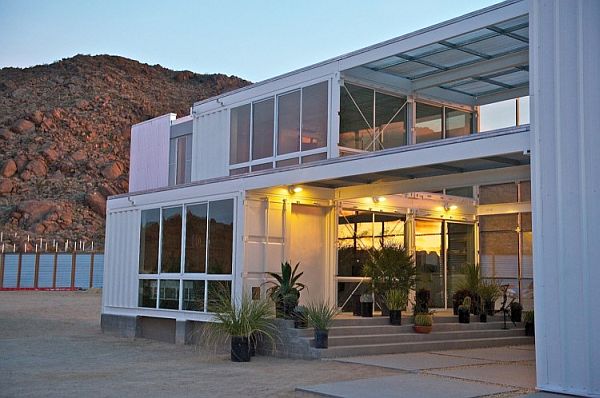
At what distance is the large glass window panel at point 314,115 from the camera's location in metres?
15.0

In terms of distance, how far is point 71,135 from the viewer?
211 feet

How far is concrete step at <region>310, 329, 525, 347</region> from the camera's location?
12850 mm

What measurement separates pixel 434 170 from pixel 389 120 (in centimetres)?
348

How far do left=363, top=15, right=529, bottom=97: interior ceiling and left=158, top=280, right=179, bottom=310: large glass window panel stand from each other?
6.11 metres

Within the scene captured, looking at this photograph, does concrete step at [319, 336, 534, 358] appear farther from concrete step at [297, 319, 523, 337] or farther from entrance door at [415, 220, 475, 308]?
entrance door at [415, 220, 475, 308]

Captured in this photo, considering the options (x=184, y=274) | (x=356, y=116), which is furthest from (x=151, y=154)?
(x=356, y=116)

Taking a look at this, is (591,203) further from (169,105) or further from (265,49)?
(169,105)

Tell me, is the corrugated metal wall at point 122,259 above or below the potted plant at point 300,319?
above

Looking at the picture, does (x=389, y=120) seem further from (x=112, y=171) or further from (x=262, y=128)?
(x=112, y=171)

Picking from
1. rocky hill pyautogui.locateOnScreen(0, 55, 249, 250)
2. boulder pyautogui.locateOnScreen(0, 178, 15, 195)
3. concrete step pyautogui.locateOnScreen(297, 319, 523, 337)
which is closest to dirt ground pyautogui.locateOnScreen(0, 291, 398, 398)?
concrete step pyautogui.locateOnScreen(297, 319, 523, 337)

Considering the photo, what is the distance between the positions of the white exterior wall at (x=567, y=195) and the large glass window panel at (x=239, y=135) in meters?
8.40

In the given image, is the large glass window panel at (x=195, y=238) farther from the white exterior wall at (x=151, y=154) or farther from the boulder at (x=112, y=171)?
the boulder at (x=112, y=171)

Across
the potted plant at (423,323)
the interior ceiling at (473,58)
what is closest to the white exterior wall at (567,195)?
the interior ceiling at (473,58)

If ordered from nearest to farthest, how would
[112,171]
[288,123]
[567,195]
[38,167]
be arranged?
[567,195]
[288,123]
[38,167]
[112,171]
